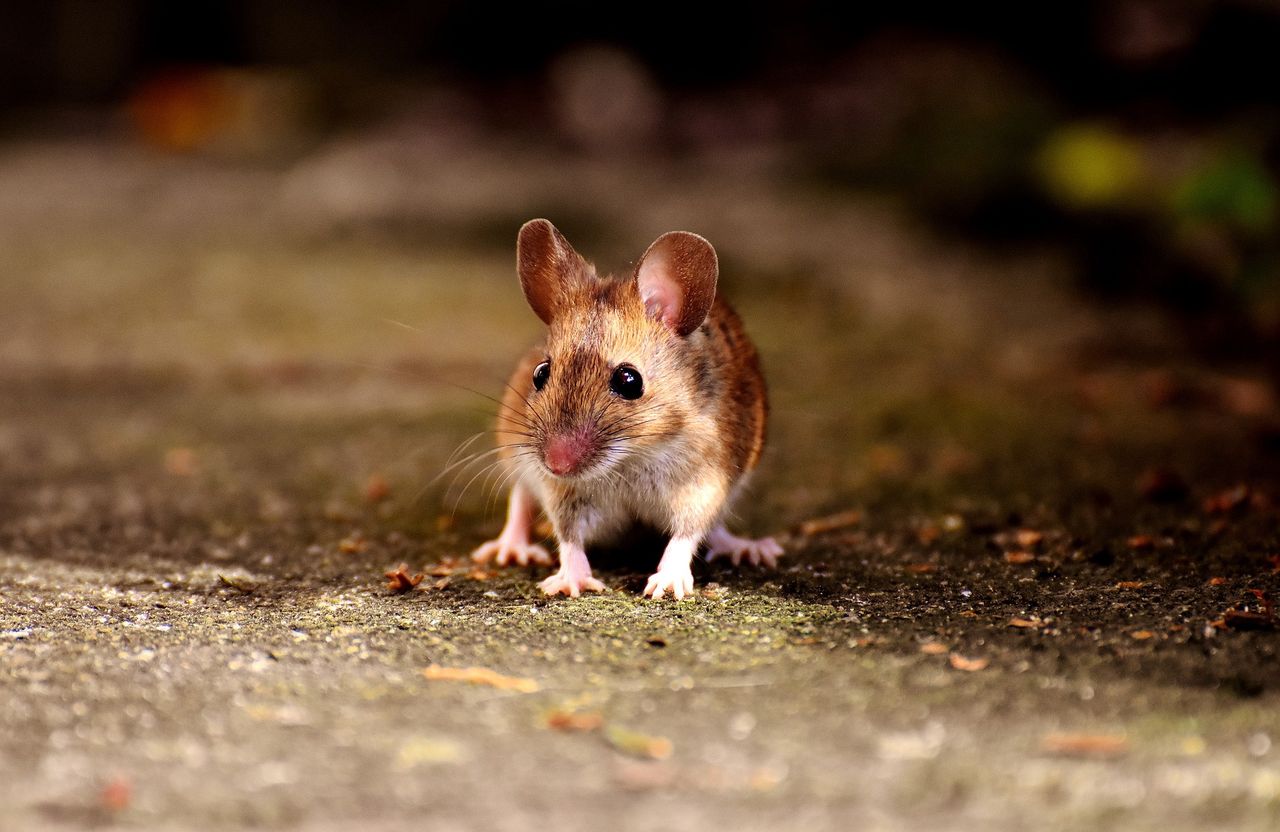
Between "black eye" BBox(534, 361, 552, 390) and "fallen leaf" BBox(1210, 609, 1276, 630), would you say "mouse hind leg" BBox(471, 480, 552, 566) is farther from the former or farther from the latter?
"fallen leaf" BBox(1210, 609, 1276, 630)

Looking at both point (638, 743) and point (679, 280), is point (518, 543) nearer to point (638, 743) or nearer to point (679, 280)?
point (679, 280)

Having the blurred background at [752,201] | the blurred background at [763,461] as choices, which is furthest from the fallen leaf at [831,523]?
the blurred background at [752,201]

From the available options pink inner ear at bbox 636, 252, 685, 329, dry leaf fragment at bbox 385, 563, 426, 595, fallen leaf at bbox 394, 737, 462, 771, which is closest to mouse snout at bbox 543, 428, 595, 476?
pink inner ear at bbox 636, 252, 685, 329

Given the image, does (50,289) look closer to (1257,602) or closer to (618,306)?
(618,306)

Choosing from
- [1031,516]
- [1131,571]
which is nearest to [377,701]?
[1131,571]

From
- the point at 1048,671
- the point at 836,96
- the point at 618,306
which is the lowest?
the point at 1048,671

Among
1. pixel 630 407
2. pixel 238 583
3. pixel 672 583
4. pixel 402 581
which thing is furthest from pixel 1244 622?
pixel 238 583
